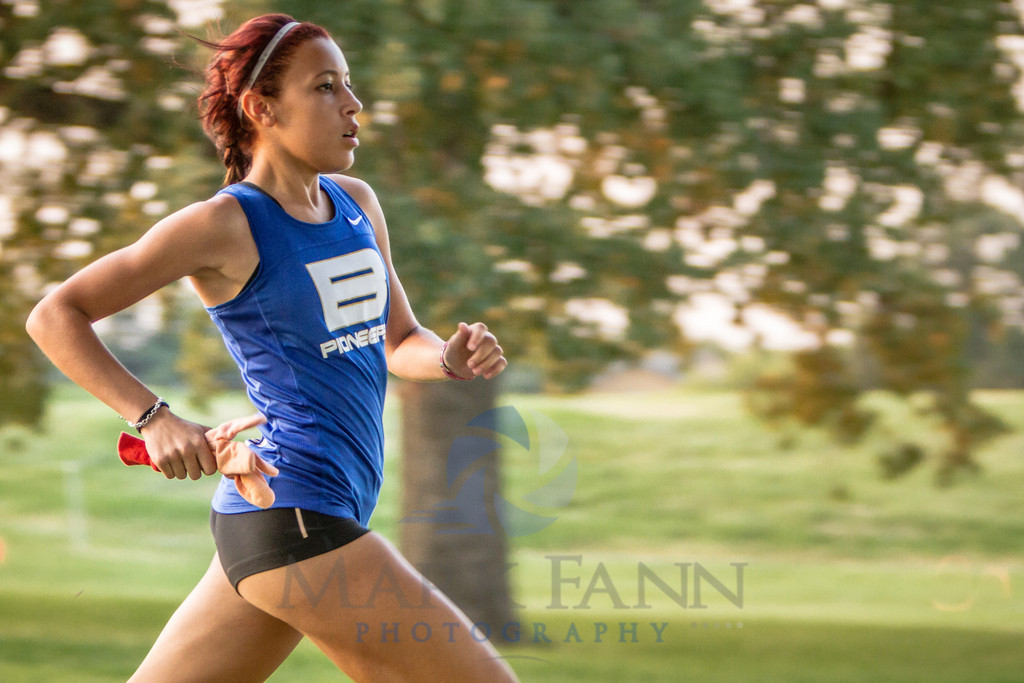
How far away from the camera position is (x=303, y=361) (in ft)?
6.26

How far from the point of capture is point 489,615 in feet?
19.8

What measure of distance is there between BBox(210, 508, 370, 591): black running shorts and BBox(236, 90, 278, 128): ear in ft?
2.34

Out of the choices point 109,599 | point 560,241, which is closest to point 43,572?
point 109,599

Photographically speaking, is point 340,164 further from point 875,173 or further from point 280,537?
point 875,173

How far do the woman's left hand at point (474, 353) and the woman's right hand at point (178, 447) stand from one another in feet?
1.60

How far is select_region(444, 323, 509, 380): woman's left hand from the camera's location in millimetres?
1994

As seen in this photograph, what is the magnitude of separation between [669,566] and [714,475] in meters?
3.03

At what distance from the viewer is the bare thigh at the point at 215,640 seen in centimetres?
193

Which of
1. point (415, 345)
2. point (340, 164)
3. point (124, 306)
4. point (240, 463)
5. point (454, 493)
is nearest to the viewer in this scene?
point (240, 463)

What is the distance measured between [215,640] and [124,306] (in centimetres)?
61

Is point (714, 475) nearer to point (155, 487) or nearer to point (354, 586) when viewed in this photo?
point (155, 487)

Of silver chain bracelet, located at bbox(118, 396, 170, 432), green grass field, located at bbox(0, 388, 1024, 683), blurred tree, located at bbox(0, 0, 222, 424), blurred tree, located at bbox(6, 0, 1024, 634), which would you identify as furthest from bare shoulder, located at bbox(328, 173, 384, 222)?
green grass field, located at bbox(0, 388, 1024, 683)

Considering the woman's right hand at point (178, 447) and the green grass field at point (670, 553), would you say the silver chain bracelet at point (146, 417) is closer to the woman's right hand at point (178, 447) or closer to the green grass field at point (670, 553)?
the woman's right hand at point (178, 447)

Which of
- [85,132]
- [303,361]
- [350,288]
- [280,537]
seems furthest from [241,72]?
[85,132]
